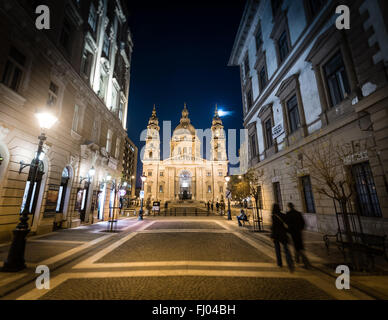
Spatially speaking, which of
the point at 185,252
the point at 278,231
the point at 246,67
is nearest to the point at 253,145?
the point at 246,67

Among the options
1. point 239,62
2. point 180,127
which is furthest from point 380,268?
point 180,127

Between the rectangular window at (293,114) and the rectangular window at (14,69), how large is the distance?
1590 cm

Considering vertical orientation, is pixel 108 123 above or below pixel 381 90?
above

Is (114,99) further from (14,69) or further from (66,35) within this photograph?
(14,69)

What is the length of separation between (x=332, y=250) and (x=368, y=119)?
5.33 metres

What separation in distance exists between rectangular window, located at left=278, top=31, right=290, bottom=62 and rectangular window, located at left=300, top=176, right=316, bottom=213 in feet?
29.6

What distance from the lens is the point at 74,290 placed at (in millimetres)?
3723

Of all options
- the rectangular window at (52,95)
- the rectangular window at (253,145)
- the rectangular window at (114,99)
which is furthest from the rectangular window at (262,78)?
the rectangular window at (52,95)

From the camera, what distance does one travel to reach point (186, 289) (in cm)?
378

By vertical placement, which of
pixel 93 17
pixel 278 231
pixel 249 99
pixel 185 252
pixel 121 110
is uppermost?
pixel 93 17

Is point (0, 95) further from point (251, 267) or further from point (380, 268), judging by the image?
point (380, 268)

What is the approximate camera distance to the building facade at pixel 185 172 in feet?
189

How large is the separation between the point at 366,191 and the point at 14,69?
16.9m

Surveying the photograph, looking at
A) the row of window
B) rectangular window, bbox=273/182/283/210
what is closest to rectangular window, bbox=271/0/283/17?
the row of window
